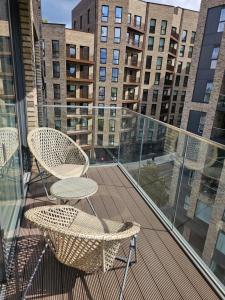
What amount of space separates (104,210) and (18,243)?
108 centimetres

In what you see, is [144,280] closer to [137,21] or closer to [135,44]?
[135,44]

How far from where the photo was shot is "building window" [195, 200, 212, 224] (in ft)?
10.5

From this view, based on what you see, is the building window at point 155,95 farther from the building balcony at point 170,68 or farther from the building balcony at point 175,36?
the building balcony at point 175,36

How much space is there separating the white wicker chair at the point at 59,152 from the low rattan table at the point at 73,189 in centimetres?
29

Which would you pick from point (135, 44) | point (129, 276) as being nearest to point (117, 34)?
point (135, 44)

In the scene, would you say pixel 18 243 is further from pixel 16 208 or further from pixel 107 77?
pixel 107 77

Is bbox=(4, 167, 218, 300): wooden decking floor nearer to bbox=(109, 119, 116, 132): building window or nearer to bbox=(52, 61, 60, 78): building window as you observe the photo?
bbox=(109, 119, 116, 132): building window

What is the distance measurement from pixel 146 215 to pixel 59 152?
5.13 ft

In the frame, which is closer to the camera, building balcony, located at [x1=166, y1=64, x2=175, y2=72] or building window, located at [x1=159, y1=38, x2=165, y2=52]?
building window, located at [x1=159, y1=38, x2=165, y2=52]

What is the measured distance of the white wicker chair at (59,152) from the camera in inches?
114

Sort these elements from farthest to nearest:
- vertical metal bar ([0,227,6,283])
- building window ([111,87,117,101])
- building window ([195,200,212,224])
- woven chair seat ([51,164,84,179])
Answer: building window ([111,87,117,101]), building window ([195,200,212,224]), woven chair seat ([51,164,84,179]), vertical metal bar ([0,227,6,283])

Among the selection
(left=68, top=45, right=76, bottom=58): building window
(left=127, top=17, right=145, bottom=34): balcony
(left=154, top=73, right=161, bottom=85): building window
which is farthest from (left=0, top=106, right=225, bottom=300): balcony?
(left=154, top=73, right=161, bottom=85): building window

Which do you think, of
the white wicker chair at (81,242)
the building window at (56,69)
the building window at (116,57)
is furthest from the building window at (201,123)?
the white wicker chair at (81,242)

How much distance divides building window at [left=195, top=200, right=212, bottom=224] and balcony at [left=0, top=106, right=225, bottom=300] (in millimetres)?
16
